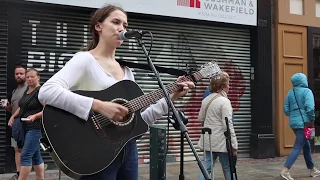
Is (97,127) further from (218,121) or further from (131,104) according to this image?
(218,121)

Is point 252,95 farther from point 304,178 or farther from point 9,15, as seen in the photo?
point 9,15

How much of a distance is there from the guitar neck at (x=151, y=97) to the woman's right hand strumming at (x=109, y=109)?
0.16m

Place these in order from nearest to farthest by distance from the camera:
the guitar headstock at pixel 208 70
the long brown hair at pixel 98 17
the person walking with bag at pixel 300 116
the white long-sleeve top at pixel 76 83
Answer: the white long-sleeve top at pixel 76 83 → the long brown hair at pixel 98 17 → the guitar headstock at pixel 208 70 → the person walking with bag at pixel 300 116

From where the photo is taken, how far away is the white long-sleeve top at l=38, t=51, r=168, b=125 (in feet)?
7.30

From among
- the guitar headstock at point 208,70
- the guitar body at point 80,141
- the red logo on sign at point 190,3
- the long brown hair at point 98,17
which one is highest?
the red logo on sign at point 190,3

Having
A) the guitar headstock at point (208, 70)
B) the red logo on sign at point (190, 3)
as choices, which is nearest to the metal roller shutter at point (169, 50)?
the red logo on sign at point (190, 3)

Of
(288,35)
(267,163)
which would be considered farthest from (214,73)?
(288,35)

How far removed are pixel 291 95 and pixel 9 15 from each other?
5189mm

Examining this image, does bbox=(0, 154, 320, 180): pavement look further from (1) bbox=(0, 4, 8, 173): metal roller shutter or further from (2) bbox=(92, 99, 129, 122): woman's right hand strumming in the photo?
(2) bbox=(92, 99, 129, 122): woman's right hand strumming

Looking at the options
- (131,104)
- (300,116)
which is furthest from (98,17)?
(300,116)

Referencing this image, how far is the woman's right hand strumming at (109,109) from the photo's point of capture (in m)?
2.25

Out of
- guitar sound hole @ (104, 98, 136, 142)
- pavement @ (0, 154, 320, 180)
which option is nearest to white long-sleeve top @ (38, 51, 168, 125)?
guitar sound hole @ (104, 98, 136, 142)

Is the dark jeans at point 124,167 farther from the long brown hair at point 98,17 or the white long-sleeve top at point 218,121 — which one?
the white long-sleeve top at point 218,121

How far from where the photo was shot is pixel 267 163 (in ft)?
26.7
